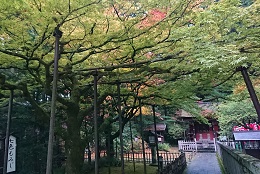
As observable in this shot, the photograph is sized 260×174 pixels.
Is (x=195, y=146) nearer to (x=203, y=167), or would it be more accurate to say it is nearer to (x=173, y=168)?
(x=203, y=167)

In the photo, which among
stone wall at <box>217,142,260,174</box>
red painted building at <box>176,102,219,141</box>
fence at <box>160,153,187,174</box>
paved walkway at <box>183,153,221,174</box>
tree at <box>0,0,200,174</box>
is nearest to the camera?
stone wall at <box>217,142,260,174</box>

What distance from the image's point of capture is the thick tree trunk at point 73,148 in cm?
596

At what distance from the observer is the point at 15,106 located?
9188 millimetres

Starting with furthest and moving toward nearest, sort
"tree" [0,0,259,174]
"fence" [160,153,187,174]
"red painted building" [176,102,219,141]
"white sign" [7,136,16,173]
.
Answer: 1. "red painted building" [176,102,219,141]
2. "fence" [160,153,187,174]
3. "white sign" [7,136,16,173]
4. "tree" [0,0,259,174]

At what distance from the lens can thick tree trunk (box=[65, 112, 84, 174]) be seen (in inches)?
235

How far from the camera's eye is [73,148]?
604 centimetres

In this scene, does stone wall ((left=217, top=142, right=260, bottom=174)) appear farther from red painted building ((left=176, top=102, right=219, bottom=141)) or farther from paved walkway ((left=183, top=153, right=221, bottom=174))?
red painted building ((left=176, top=102, right=219, bottom=141))

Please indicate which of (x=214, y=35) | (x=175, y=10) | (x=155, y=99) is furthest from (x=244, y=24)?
(x=155, y=99)

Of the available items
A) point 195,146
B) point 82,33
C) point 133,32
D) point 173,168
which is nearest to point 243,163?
point 133,32

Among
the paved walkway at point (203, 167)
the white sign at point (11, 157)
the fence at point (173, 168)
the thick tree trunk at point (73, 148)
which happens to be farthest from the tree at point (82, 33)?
the paved walkway at point (203, 167)

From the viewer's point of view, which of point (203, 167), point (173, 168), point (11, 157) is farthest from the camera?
point (203, 167)

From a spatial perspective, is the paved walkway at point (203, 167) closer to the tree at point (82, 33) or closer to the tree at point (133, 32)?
the tree at point (133, 32)

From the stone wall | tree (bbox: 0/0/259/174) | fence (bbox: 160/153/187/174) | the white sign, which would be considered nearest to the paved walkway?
fence (bbox: 160/153/187/174)

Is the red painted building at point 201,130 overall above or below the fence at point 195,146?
above
